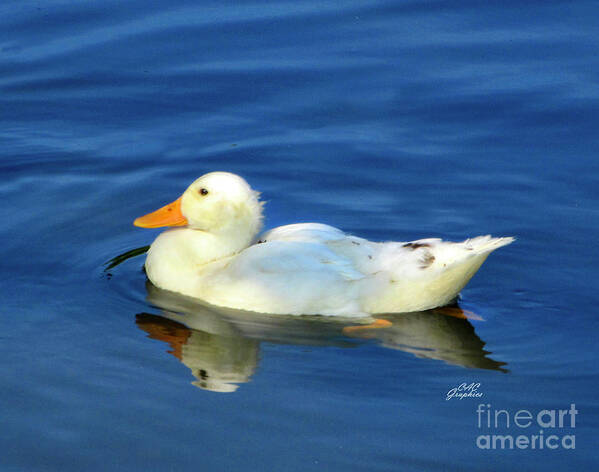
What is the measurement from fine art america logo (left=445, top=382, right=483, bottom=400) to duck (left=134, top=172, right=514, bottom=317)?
109 centimetres

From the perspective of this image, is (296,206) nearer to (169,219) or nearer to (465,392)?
(169,219)

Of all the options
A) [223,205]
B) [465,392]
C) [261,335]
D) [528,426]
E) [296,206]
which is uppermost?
[296,206]

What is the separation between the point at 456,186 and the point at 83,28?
18.5 ft

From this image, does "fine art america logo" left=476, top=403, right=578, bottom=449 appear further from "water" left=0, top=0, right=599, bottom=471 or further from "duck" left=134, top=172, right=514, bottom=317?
"duck" left=134, top=172, right=514, bottom=317

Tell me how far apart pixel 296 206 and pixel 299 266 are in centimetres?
192

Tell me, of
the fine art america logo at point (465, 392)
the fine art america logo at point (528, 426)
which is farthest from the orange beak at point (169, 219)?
the fine art america logo at point (528, 426)

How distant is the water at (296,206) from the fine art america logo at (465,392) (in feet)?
0.15

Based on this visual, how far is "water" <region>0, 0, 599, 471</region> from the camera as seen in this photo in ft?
18.4

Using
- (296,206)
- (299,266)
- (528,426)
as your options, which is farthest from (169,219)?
(528,426)

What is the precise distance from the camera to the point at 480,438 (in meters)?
5.51

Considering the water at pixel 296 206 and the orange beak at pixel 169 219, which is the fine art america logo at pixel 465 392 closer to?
the water at pixel 296 206

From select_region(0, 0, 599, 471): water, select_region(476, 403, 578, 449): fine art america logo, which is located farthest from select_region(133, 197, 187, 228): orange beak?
select_region(476, 403, 578, 449): fine art america logo

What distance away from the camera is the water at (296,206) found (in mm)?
5613

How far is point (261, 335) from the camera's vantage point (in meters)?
6.79
